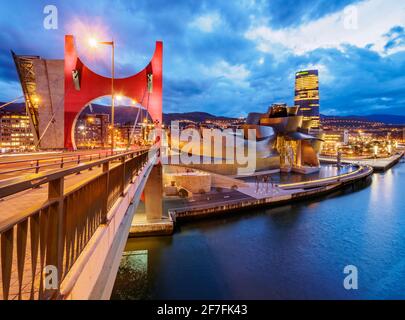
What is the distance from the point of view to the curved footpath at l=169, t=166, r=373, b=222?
1520cm

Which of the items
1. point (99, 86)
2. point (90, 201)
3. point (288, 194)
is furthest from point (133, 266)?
point (99, 86)

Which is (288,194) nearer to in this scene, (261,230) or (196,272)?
(261,230)

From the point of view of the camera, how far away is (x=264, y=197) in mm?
18562

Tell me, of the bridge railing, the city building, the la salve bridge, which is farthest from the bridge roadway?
the city building

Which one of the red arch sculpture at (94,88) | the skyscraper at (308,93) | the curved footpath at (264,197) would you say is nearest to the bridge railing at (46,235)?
the curved footpath at (264,197)

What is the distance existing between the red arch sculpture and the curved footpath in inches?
341

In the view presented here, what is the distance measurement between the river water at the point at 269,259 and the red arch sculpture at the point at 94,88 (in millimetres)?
11262

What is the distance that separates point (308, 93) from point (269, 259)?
498ft

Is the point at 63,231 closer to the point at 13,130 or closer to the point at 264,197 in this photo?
the point at 264,197

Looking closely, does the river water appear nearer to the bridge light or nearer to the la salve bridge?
the la salve bridge

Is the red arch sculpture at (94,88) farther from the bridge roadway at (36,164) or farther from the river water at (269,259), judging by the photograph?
the bridge roadway at (36,164)

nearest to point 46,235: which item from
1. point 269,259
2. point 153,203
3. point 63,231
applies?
point 63,231

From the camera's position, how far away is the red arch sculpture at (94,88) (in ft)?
68.0

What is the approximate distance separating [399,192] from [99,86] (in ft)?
106
